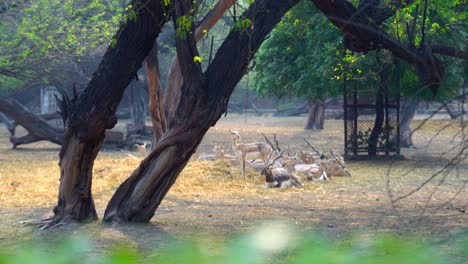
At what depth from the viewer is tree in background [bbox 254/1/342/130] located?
18.0 meters

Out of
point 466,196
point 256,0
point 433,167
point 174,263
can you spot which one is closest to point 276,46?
point 433,167

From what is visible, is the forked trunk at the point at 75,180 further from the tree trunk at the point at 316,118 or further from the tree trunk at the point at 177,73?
the tree trunk at the point at 316,118

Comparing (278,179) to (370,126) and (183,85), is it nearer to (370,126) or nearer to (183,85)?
(183,85)

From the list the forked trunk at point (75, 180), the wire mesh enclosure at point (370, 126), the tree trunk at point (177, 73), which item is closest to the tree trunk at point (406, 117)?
the wire mesh enclosure at point (370, 126)

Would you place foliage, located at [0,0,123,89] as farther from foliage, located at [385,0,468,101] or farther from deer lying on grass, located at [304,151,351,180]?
foliage, located at [385,0,468,101]

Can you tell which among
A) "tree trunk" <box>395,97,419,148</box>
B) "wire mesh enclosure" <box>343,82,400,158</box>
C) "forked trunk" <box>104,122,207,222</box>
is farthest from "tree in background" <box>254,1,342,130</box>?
"forked trunk" <box>104,122,207,222</box>

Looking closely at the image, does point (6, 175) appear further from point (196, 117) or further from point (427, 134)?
point (427, 134)

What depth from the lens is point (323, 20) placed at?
17.0 m

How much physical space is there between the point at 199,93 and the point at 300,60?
32.2 ft

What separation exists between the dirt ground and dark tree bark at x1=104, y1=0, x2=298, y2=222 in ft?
2.56

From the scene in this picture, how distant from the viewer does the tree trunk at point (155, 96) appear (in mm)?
14680

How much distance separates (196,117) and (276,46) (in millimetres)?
10536

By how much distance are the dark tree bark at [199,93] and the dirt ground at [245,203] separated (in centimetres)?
78

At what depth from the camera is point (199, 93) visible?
32.8 feet
